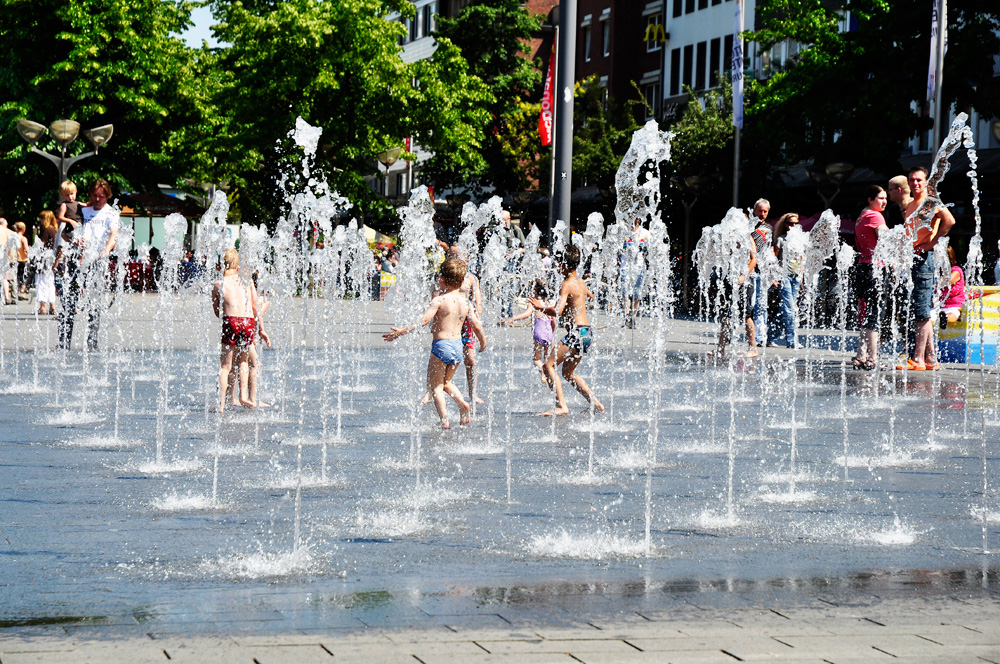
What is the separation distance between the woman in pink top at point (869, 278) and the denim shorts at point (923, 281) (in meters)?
0.43

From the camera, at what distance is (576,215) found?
160ft

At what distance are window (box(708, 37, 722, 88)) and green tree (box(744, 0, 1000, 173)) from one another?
17.9 meters

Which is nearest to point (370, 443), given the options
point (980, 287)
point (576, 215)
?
point (980, 287)

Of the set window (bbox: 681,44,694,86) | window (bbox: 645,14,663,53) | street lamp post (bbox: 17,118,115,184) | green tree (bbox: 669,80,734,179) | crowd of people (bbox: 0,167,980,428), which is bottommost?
crowd of people (bbox: 0,167,980,428)

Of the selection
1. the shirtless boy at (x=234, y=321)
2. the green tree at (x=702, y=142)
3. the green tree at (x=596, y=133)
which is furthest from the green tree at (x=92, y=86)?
the shirtless boy at (x=234, y=321)

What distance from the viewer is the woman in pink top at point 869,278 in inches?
600

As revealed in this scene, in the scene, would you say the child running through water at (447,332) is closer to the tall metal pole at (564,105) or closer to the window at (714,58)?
the tall metal pole at (564,105)

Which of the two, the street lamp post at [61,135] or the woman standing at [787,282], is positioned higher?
the street lamp post at [61,135]

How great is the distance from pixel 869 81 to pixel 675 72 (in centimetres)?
2476

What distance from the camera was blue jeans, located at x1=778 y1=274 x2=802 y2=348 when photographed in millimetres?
19062

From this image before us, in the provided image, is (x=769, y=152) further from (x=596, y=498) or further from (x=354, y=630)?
(x=354, y=630)

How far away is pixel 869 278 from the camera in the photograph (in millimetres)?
15555

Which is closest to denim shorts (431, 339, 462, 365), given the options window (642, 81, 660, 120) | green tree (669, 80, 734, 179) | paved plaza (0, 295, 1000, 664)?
paved plaza (0, 295, 1000, 664)

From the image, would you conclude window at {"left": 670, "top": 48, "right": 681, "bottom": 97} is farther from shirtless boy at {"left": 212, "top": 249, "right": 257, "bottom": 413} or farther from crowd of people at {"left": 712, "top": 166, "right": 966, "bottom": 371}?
shirtless boy at {"left": 212, "top": 249, "right": 257, "bottom": 413}
